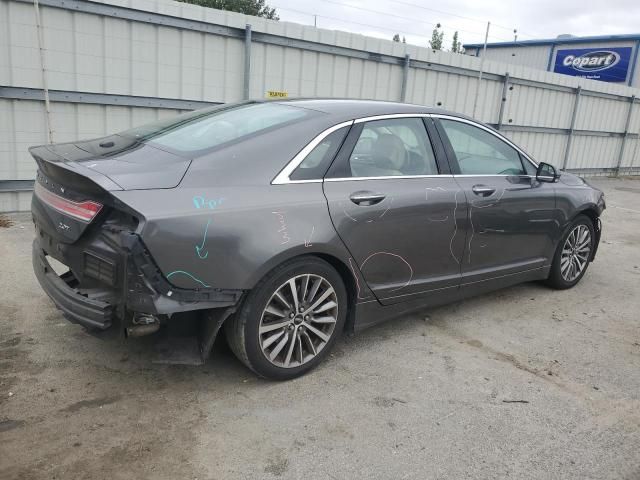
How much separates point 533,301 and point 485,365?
1.55m

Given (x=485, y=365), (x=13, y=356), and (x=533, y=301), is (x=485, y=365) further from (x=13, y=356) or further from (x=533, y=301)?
(x=13, y=356)

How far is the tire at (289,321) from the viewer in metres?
3.01

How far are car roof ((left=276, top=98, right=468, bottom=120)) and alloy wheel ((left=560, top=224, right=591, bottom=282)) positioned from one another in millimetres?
2051

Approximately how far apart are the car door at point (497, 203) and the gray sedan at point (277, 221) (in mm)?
16

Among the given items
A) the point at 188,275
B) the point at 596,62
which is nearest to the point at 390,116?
the point at 188,275

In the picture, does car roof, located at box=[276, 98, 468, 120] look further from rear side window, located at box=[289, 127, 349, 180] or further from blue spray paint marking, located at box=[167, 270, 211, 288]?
blue spray paint marking, located at box=[167, 270, 211, 288]

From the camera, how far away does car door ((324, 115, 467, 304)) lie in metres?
3.38

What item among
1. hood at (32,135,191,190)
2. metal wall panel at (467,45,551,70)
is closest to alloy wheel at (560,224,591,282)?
hood at (32,135,191,190)

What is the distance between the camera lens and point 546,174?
474cm

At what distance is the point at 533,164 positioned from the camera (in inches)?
187

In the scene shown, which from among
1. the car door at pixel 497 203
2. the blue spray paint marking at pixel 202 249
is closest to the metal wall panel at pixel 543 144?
the car door at pixel 497 203

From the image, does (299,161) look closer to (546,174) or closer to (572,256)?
(546,174)

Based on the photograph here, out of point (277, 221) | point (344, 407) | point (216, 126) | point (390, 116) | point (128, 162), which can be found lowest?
point (344, 407)

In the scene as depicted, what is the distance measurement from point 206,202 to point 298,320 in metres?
0.89
